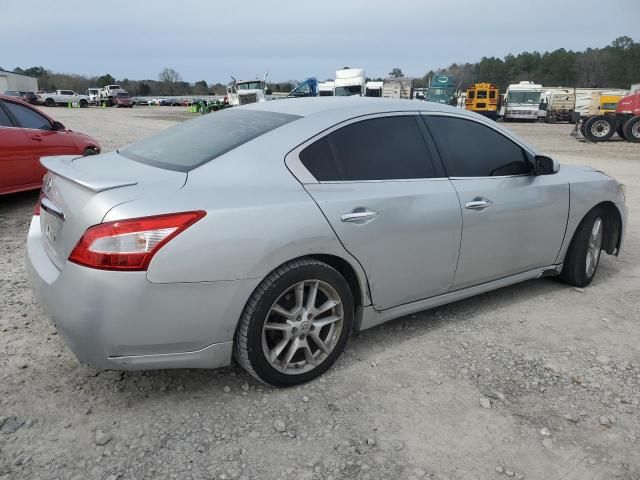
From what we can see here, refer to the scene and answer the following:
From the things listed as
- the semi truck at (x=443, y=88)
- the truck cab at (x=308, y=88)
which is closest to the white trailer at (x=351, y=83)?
the truck cab at (x=308, y=88)

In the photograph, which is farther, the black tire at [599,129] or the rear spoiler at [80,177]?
the black tire at [599,129]

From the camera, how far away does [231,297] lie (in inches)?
95.0

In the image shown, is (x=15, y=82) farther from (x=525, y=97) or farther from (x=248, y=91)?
(x=525, y=97)

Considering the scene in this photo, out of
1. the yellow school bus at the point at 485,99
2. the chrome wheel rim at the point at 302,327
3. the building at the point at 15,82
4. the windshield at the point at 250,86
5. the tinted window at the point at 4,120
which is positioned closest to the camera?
the chrome wheel rim at the point at 302,327

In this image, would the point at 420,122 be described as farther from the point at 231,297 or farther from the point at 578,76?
the point at 578,76

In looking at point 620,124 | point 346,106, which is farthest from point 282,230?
point 620,124

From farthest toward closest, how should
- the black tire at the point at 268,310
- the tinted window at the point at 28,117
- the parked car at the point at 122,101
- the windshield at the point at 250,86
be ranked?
the parked car at the point at 122,101
the windshield at the point at 250,86
the tinted window at the point at 28,117
the black tire at the point at 268,310

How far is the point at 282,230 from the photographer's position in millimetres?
2508

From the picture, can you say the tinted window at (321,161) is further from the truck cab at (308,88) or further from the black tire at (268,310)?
the truck cab at (308,88)

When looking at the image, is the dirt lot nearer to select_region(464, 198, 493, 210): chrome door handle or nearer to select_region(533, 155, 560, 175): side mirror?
select_region(464, 198, 493, 210): chrome door handle

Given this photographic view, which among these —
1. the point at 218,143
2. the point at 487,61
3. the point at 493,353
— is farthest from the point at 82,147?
the point at 487,61

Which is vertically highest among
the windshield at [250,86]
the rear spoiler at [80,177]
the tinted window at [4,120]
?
the windshield at [250,86]

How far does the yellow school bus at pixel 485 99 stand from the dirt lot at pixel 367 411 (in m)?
36.7

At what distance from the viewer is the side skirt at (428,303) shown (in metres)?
3.06
